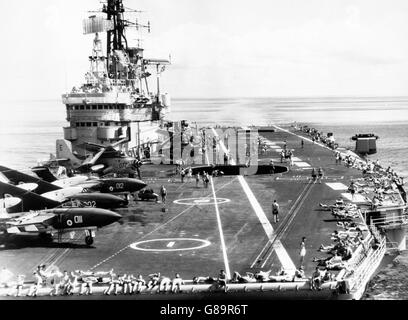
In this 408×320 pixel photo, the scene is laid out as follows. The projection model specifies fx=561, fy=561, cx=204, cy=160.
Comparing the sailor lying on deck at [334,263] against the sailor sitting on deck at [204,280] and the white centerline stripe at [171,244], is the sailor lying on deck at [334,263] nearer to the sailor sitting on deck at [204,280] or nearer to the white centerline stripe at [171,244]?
the sailor sitting on deck at [204,280]

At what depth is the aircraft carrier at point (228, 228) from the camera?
64.8 feet

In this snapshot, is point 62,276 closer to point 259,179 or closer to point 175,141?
point 259,179

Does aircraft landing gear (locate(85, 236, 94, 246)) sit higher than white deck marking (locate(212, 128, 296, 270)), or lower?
higher

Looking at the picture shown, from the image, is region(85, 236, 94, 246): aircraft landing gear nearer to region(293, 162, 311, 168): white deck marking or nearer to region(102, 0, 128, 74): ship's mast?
region(293, 162, 311, 168): white deck marking

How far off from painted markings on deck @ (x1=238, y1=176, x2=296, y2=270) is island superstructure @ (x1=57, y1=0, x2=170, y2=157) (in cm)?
2032

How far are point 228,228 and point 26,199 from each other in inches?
449

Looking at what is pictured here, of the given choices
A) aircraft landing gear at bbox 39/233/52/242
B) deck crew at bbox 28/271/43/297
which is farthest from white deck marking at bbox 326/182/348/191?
deck crew at bbox 28/271/43/297

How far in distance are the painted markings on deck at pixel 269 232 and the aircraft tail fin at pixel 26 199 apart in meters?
11.8

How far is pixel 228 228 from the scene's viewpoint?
97.9 feet

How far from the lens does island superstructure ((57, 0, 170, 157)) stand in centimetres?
5775

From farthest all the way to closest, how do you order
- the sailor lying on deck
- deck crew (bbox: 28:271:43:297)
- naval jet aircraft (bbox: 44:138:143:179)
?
1. naval jet aircraft (bbox: 44:138:143:179)
2. the sailor lying on deck
3. deck crew (bbox: 28:271:43:297)

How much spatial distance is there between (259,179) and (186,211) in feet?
46.6

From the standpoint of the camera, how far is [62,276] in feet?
68.6
